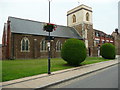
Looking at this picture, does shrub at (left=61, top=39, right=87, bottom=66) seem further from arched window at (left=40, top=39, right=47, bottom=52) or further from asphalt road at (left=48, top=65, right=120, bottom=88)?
arched window at (left=40, top=39, right=47, bottom=52)

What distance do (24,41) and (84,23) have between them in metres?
20.1

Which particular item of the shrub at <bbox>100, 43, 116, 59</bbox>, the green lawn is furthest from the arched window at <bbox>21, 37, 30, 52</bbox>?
the shrub at <bbox>100, 43, 116, 59</bbox>

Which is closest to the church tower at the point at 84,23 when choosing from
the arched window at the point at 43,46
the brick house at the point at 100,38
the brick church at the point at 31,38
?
the brick church at the point at 31,38

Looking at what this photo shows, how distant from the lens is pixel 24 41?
24.6 m

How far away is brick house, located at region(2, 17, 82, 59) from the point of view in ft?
75.9

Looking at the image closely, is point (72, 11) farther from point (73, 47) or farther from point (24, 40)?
point (73, 47)

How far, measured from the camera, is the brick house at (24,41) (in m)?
23.1

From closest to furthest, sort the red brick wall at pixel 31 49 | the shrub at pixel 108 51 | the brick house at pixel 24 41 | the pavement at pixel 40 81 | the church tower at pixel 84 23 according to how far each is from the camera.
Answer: the pavement at pixel 40 81 → the brick house at pixel 24 41 → the red brick wall at pixel 31 49 → the shrub at pixel 108 51 → the church tower at pixel 84 23

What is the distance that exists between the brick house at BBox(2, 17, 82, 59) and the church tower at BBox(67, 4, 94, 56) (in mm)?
10451

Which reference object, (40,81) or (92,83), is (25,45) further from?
(92,83)

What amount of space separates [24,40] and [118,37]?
4930cm

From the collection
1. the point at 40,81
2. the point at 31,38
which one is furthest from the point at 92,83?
the point at 31,38

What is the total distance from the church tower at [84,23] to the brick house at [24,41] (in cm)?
1045

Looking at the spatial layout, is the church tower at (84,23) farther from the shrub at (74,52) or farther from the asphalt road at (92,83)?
the asphalt road at (92,83)
